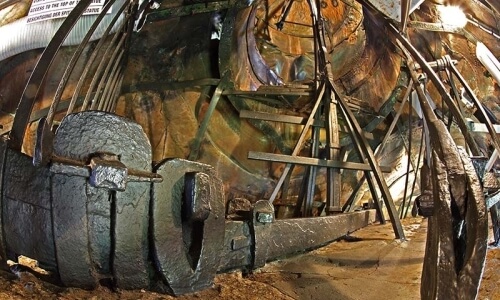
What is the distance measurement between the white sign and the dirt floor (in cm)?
210

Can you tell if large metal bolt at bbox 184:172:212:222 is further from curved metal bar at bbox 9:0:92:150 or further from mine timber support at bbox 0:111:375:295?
curved metal bar at bbox 9:0:92:150

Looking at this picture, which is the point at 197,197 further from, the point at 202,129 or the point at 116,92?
the point at 202,129

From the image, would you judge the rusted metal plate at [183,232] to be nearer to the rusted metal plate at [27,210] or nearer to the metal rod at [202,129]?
the rusted metal plate at [27,210]

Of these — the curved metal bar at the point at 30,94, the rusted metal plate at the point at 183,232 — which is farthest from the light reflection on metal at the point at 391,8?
the curved metal bar at the point at 30,94

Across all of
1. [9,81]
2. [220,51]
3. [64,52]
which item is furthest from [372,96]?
[9,81]

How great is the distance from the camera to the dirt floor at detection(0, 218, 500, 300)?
4.00 ft

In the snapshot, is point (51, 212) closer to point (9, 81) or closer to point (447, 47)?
point (9, 81)

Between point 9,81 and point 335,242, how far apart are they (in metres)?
3.08

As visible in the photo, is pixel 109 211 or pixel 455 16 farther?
pixel 455 16

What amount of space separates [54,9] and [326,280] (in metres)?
2.61

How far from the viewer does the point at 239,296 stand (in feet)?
4.93

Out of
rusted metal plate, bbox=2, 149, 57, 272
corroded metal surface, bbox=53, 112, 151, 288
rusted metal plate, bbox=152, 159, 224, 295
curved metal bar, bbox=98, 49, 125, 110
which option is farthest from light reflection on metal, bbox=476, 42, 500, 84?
rusted metal plate, bbox=2, 149, 57, 272

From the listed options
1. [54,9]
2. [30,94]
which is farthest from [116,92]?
[30,94]

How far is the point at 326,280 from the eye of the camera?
1815 mm
